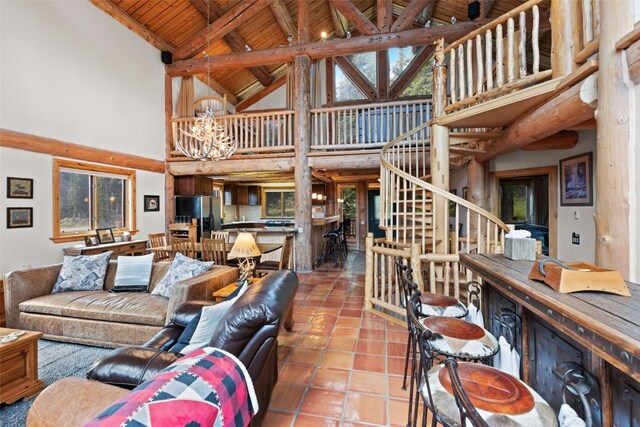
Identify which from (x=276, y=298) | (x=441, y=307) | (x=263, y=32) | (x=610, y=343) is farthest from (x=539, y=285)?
(x=263, y=32)

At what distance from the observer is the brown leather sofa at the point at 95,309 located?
2.62m

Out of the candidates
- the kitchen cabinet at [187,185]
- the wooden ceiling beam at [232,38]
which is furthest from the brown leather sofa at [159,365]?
the wooden ceiling beam at [232,38]

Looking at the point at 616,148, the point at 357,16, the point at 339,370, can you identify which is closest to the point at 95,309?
the point at 339,370

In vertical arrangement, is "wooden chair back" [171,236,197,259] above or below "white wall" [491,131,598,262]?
below

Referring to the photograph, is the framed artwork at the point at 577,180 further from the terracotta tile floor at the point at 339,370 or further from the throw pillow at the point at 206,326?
the throw pillow at the point at 206,326

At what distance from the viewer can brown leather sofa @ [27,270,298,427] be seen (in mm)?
1232

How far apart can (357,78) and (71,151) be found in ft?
24.3

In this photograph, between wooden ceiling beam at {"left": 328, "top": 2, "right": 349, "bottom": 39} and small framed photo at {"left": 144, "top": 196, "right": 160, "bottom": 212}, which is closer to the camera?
small framed photo at {"left": 144, "top": 196, "right": 160, "bottom": 212}

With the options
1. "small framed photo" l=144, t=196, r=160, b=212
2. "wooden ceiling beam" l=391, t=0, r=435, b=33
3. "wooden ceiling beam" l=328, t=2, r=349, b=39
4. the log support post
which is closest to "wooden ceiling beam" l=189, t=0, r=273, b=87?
"wooden ceiling beam" l=328, t=2, r=349, b=39

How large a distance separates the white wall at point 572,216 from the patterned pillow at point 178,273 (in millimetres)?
4881

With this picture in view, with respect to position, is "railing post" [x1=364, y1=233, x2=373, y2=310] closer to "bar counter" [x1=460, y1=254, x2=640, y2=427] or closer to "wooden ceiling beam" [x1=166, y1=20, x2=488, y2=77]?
"bar counter" [x1=460, y1=254, x2=640, y2=427]

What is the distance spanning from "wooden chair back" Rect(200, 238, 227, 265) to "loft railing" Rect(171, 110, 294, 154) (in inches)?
107

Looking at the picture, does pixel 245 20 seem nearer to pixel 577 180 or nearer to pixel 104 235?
pixel 104 235

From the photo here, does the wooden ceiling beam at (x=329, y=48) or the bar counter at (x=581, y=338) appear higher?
the wooden ceiling beam at (x=329, y=48)
